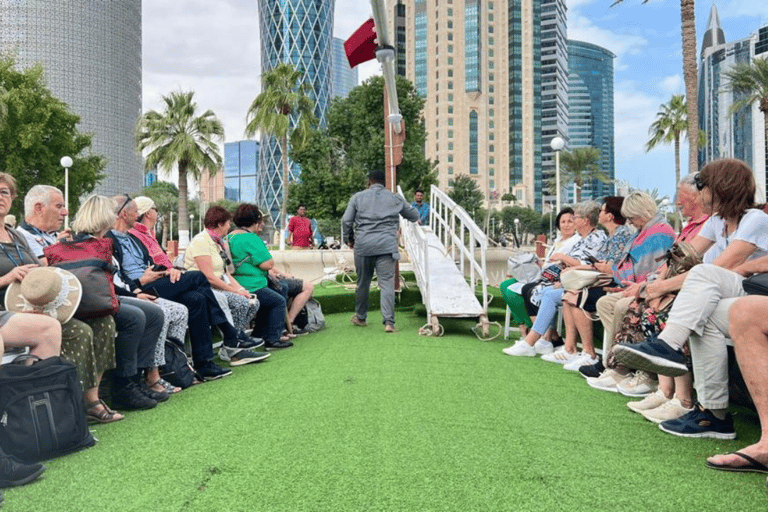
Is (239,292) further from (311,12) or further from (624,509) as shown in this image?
(311,12)

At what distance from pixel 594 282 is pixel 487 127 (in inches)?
4231

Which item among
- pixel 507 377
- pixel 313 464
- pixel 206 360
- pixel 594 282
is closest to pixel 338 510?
pixel 313 464

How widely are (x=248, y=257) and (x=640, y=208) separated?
11.6 ft

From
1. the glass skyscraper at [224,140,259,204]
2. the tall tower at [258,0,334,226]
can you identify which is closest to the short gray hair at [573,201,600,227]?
the tall tower at [258,0,334,226]

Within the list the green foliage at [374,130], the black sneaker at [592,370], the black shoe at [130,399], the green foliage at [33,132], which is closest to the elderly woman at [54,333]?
the black shoe at [130,399]

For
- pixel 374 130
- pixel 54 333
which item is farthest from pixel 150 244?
pixel 374 130

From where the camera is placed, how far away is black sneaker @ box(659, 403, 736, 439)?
2.87 meters

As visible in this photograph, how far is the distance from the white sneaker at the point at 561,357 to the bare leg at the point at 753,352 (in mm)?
2548

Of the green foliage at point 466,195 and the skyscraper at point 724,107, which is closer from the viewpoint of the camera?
the green foliage at point 466,195

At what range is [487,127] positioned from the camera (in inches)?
4254

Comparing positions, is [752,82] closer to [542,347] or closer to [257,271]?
[542,347]

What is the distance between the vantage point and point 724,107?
136 meters

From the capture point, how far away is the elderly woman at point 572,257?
209 inches

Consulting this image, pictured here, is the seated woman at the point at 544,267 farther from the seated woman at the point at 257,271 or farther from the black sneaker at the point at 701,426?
the black sneaker at the point at 701,426
